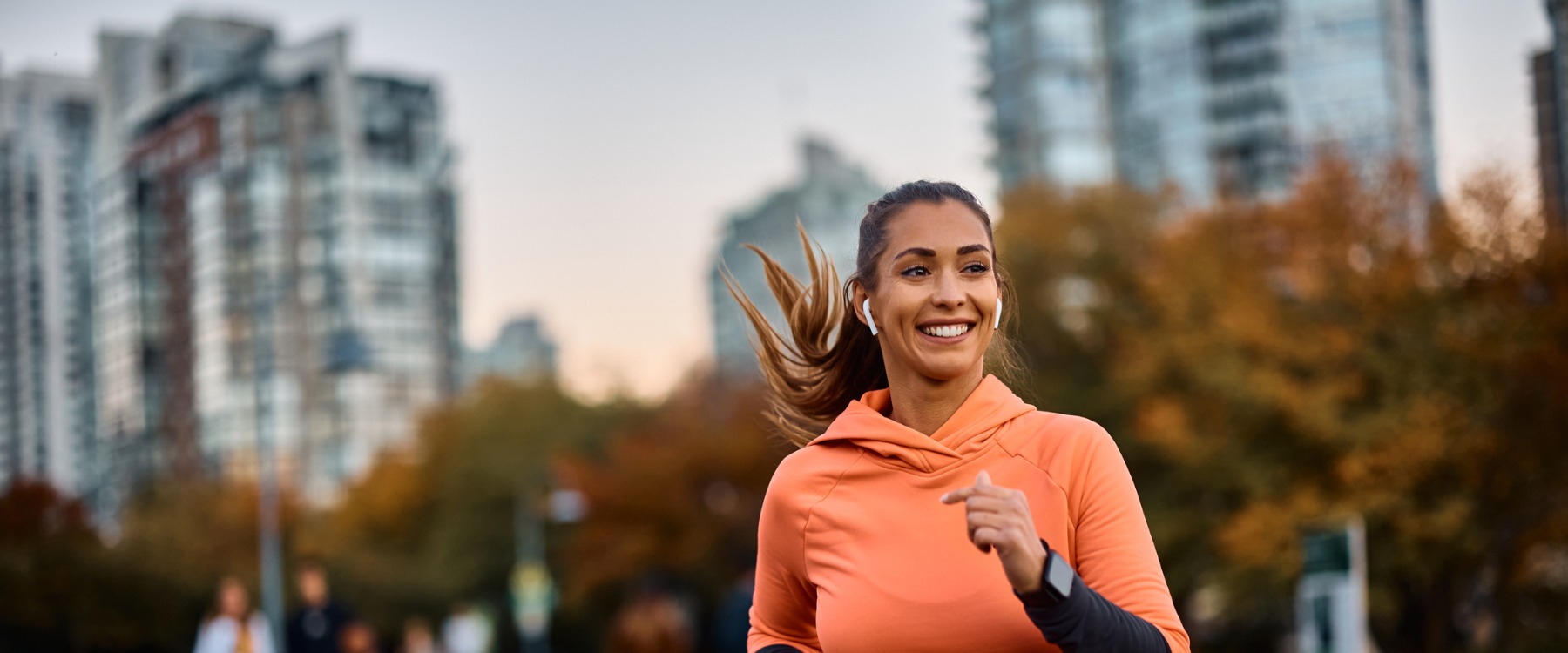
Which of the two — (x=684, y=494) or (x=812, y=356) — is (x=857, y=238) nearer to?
(x=812, y=356)

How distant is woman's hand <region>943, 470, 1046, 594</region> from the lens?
7.45 ft

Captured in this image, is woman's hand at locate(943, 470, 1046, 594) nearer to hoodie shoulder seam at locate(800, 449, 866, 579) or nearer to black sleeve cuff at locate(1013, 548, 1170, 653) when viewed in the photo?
black sleeve cuff at locate(1013, 548, 1170, 653)

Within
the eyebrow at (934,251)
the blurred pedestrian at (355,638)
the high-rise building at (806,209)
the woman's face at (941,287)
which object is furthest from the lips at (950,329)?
the high-rise building at (806,209)

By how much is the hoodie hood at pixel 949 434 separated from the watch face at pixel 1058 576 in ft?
1.46

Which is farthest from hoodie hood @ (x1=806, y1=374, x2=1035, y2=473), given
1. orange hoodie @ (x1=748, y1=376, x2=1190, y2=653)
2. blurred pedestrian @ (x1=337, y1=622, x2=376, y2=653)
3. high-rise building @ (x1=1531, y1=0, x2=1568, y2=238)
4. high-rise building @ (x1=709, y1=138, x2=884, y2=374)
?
high-rise building @ (x1=709, y1=138, x2=884, y2=374)

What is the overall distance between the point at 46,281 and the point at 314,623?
328 ft

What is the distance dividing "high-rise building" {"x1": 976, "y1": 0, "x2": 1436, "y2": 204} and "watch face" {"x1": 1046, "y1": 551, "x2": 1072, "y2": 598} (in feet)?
229

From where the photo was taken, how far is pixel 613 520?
53.2 metres

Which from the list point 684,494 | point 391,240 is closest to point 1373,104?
point 684,494

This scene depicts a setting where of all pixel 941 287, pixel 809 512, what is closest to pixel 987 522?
pixel 941 287

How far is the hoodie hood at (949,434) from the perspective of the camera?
8.98ft

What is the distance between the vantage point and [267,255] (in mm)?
111375

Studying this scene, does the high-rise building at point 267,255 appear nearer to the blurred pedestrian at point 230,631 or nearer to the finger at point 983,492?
the blurred pedestrian at point 230,631

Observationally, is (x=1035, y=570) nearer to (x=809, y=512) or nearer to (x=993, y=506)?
(x=993, y=506)
